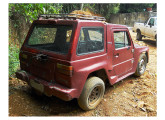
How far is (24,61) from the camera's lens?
2.88 meters

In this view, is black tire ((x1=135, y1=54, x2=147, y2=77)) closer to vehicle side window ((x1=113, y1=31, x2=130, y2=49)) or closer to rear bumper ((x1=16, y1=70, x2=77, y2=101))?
vehicle side window ((x1=113, y1=31, x2=130, y2=49))

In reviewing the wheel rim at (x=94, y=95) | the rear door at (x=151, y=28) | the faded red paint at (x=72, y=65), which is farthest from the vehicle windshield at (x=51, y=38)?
the rear door at (x=151, y=28)

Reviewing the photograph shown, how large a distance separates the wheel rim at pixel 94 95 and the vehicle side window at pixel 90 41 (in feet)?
2.76

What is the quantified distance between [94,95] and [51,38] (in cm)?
154

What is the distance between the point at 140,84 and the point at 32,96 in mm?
3065

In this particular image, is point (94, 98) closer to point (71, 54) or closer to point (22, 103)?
point (71, 54)

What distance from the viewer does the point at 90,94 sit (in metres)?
2.69

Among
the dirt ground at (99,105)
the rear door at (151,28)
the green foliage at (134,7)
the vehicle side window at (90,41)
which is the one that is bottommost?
the dirt ground at (99,105)

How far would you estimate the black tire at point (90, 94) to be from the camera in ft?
8.14

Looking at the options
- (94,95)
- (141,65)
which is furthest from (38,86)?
(141,65)

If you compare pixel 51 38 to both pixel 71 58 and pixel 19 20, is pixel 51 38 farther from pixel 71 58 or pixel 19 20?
pixel 19 20

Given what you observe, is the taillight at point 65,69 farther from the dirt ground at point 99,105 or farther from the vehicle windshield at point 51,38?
the dirt ground at point 99,105

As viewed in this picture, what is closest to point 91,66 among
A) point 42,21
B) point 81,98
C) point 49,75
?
point 81,98

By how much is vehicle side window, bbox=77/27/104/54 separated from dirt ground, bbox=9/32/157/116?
1260mm
